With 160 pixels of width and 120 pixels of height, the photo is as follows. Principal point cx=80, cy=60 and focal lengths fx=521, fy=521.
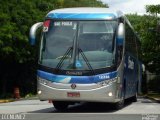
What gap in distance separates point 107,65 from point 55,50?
6.28 feet

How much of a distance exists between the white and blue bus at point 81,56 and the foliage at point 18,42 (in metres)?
17.9

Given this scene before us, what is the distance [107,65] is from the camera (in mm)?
18203

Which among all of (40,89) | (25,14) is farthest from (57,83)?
(25,14)

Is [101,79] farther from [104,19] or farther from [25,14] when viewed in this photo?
[25,14]

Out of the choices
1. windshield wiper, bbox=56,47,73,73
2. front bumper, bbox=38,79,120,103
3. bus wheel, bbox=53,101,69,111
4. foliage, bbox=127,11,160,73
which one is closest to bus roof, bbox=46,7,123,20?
windshield wiper, bbox=56,47,73,73

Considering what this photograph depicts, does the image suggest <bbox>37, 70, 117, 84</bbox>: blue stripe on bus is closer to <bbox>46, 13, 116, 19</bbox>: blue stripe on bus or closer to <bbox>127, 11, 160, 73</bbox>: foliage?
<bbox>46, 13, 116, 19</bbox>: blue stripe on bus

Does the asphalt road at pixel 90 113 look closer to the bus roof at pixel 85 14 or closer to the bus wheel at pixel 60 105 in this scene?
the bus wheel at pixel 60 105

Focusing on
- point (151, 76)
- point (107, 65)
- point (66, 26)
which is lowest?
point (151, 76)

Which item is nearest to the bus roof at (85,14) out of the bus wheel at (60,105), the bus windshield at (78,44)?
the bus windshield at (78,44)

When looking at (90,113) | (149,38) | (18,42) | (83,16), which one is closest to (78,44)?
(83,16)

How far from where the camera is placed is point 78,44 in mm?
18422

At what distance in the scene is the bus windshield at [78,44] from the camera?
59.6 feet

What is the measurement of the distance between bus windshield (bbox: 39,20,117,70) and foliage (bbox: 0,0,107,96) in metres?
17.9

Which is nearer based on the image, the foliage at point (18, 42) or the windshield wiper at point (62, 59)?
the windshield wiper at point (62, 59)
